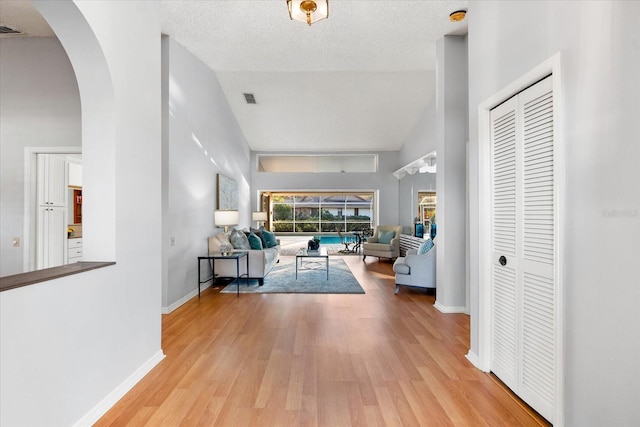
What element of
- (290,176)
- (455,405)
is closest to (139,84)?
(455,405)

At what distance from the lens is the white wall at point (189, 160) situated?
397cm

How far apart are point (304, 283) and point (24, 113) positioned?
4.45 meters

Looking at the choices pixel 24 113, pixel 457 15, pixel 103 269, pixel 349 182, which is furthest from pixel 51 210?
pixel 349 182

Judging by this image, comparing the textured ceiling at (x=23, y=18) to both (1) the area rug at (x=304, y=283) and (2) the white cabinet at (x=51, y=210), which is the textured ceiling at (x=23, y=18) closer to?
(2) the white cabinet at (x=51, y=210)

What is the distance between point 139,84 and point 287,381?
263cm

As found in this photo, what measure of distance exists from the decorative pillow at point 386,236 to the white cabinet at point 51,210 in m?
6.56

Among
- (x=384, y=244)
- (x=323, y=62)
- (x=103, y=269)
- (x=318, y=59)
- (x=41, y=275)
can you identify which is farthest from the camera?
(x=384, y=244)

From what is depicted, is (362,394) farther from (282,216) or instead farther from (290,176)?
(282,216)

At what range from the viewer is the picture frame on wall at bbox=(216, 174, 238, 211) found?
5.73 metres

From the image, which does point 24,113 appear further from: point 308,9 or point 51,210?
point 308,9

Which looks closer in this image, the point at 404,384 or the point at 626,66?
the point at 626,66

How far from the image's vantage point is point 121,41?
2162 millimetres

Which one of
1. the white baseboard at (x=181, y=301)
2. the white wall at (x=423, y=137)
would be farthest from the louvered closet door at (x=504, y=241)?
the white wall at (x=423, y=137)

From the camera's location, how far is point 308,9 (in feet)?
9.23
